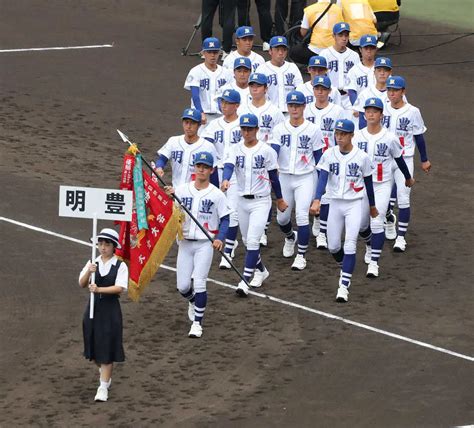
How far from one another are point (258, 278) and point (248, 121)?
6.39ft

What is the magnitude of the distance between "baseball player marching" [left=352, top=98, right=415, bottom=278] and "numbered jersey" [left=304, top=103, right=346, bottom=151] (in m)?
0.97

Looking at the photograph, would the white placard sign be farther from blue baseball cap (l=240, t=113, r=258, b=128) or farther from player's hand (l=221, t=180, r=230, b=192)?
blue baseball cap (l=240, t=113, r=258, b=128)

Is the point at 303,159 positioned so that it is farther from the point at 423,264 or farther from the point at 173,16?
the point at 173,16

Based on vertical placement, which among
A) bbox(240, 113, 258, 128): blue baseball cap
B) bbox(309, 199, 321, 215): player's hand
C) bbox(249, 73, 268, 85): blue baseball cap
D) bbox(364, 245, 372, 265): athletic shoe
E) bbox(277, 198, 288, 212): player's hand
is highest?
bbox(249, 73, 268, 85): blue baseball cap

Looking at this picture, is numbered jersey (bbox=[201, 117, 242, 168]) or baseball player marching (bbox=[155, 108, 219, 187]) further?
numbered jersey (bbox=[201, 117, 242, 168])

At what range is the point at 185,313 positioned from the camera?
17953 millimetres

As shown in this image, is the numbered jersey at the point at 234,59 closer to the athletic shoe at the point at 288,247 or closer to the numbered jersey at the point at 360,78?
the numbered jersey at the point at 360,78

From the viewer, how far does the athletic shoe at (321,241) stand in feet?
67.1

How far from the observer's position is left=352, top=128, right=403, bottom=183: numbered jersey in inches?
760

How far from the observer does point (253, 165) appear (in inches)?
730

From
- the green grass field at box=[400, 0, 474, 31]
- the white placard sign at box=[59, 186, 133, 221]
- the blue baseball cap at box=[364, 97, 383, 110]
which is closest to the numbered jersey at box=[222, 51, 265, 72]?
the blue baseball cap at box=[364, 97, 383, 110]

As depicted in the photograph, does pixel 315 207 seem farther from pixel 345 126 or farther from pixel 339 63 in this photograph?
pixel 339 63

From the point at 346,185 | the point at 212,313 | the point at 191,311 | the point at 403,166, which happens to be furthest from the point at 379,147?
the point at 191,311

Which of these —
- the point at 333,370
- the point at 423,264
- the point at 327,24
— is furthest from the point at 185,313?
the point at 327,24
